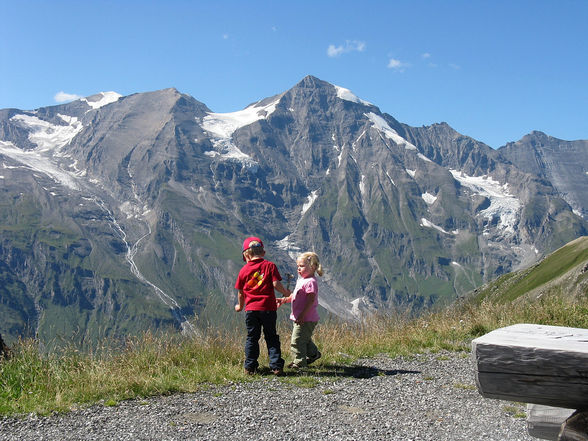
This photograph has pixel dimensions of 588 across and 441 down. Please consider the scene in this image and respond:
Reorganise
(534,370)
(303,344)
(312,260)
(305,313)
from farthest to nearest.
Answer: (312,260), (305,313), (303,344), (534,370)

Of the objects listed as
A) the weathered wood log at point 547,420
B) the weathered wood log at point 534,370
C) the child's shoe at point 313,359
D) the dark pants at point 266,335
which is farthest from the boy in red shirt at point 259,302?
the weathered wood log at point 534,370

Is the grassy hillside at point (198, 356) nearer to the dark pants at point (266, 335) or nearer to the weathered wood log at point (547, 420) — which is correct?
the dark pants at point (266, 335)

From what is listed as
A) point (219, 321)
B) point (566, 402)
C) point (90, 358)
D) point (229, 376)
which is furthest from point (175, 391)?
point (566, 402)

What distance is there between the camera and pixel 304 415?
22.5ft

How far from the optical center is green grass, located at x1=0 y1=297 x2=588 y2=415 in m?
7.58

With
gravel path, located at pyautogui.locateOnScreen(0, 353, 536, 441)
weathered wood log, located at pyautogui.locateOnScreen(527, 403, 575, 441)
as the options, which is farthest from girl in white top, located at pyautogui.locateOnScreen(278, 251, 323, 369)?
weathered wood log, located at pyautogui.locateOnScreen(527, 403, 575, 441)

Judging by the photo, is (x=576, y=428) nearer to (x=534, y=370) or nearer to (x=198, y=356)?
(x=534, y=370)

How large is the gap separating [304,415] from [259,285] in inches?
126

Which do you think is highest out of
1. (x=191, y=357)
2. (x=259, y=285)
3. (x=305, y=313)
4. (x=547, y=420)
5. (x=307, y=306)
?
(x=259, y=285)

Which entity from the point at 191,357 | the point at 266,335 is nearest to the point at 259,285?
the point at 266,335

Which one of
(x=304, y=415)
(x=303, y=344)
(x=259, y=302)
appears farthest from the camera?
(x=303, y=344)

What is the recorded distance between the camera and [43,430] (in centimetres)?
630

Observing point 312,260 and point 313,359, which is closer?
point 313,359

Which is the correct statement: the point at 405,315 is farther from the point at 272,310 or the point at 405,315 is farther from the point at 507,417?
the point at 507,417
